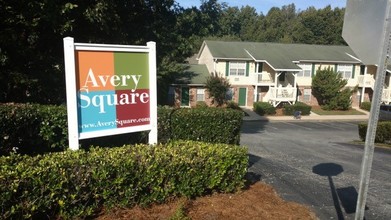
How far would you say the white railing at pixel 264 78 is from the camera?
34.7 meters

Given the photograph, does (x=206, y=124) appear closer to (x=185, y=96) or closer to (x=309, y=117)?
(x=185, y=96)

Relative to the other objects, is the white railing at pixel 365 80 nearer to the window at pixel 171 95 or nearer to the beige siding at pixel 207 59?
the beige siding at pixel 207 59

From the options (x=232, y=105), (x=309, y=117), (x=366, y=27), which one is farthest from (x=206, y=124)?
(x=309, y=117)

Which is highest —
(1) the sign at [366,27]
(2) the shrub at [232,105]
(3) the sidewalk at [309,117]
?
(1) the sign at [366,27]

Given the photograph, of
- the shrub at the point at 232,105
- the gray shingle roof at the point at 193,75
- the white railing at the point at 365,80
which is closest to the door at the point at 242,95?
the shrub at the point at 232,105

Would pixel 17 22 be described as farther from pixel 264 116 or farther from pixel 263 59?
pixel 263 59

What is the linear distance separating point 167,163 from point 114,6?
6.49 metres

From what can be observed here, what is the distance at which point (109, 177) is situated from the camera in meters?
4.57

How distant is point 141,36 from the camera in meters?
12.1

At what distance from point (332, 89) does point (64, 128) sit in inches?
1302

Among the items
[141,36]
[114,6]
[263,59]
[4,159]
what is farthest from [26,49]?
[263,59]

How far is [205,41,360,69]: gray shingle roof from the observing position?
34.7 m

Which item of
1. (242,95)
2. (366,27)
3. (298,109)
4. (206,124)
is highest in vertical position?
(366,27)

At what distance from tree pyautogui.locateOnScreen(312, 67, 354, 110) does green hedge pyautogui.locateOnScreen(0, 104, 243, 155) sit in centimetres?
2976
